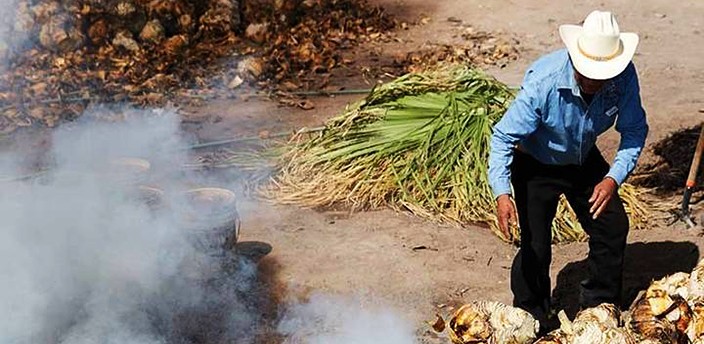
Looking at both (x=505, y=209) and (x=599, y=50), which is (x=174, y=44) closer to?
(x=505, y=209)

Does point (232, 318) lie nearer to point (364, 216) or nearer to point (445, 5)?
point (364, 216)

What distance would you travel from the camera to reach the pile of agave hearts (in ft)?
11.9

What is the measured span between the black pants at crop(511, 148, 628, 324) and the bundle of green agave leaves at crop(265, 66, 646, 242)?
1266mm

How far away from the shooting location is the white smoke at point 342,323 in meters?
4.75

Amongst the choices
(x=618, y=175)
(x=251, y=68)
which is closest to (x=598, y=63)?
(x=618, y=175)

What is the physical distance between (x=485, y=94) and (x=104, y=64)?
4198 mm

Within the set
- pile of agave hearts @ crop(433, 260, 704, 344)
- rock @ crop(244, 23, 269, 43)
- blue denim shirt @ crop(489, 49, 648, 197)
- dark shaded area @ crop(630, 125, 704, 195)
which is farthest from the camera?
rock @ crop(244, 23, 269, 43)

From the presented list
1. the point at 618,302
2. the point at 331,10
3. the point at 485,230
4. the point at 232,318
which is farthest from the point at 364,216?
the point at 331,10

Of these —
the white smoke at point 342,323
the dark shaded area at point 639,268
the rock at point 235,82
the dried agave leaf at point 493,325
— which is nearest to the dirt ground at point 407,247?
the dark shaded area at point 639,268

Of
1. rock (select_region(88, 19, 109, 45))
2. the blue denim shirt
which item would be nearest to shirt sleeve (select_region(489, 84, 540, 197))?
the blue denim shirt

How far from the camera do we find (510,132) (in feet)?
13.5

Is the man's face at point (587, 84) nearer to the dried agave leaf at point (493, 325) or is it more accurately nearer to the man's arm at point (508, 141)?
the man's arm at point (508, 141)

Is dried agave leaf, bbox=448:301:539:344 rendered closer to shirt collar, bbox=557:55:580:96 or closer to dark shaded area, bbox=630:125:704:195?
shirt collar, bbox=557:55:580:96

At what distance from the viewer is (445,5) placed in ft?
37.6
